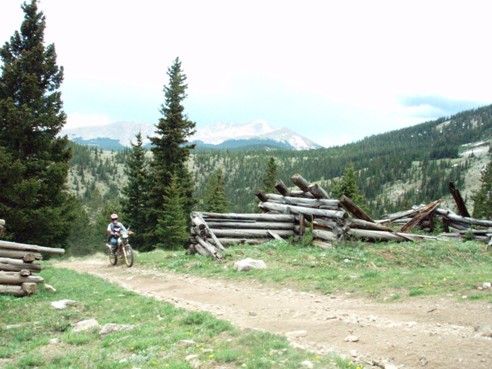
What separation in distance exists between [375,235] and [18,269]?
42.0 feet

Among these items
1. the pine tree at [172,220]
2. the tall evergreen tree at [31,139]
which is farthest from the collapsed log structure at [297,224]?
the pine tree at [172,220]

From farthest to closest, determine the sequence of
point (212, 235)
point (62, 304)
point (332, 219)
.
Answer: point (212, 235) < point (332, 219) < point (62, 304)

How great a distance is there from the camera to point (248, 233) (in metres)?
17.0

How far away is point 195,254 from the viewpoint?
16125 mm

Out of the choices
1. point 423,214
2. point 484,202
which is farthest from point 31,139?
point 484,202

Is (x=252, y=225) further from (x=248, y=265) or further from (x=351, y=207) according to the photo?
(x=248, y=265)

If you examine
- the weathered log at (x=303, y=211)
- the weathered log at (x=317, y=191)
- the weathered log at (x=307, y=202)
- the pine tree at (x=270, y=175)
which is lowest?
the weathered log at (x=303, y=211)

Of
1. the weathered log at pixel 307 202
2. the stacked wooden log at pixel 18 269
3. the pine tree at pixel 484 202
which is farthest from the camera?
the pine tree at pixel 484 202

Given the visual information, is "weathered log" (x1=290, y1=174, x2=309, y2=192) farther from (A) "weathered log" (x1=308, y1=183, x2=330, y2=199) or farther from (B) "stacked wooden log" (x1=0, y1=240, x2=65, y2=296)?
(B) "stacked wooden log" (x1=0, y1=240, x2=65, y2=296)

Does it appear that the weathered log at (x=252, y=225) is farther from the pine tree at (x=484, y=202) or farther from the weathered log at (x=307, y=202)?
the pine tree at (x=484, y=202)

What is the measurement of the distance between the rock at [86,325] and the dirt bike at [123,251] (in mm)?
8517

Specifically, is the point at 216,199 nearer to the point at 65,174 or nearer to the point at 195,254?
the point at 65,174

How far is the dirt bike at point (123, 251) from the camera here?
16.6m

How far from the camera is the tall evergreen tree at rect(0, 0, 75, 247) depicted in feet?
77.8
